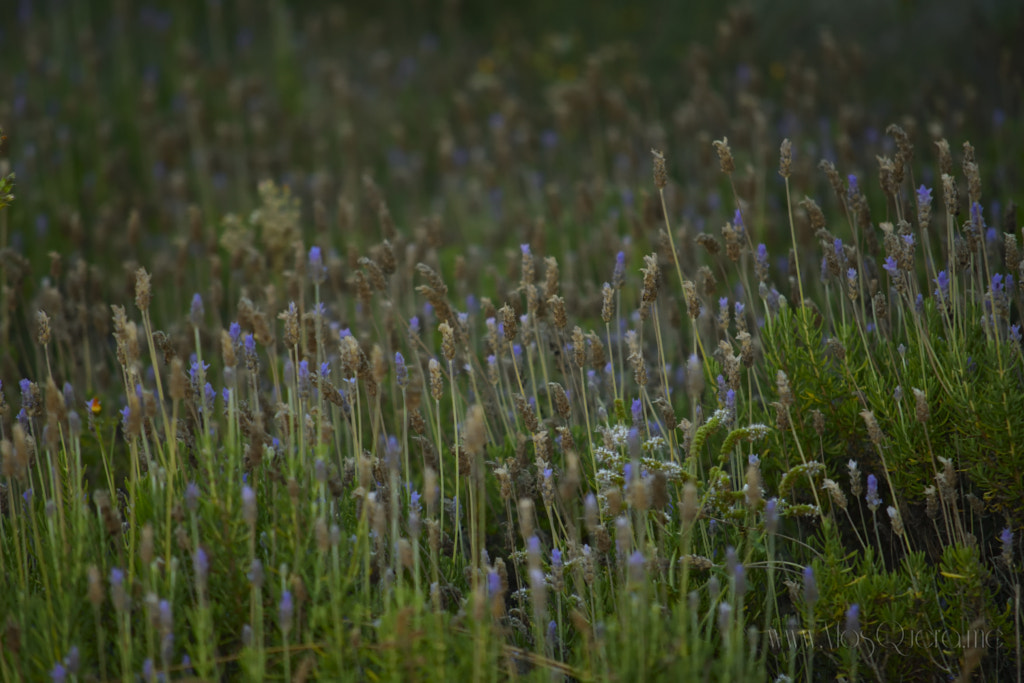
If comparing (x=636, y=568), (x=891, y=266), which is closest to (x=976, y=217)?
(x=891, y=266)

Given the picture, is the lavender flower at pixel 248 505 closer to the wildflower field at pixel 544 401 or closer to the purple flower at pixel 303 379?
the wildflower field at pixel 544 401

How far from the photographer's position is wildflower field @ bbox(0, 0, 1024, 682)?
1885mm

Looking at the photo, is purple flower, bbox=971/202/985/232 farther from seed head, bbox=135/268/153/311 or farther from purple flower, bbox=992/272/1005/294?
seed head, bbox=135/268/153/311

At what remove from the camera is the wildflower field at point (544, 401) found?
6.18ft

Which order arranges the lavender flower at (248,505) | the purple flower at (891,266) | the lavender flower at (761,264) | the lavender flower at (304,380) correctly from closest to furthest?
the lavender flower at (248,505) < the lavender flower at (304,380) < the purple flower at (891,266) < the lavender flower at (761,264)

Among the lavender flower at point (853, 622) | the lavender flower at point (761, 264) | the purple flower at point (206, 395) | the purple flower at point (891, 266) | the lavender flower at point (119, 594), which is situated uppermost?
the lavender flower at point (761, 264)

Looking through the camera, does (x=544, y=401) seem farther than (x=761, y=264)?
Yes

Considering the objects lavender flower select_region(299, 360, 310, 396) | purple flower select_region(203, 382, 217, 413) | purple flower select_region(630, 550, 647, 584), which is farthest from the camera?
lavender flower select_region(299, 360, 310, 396)

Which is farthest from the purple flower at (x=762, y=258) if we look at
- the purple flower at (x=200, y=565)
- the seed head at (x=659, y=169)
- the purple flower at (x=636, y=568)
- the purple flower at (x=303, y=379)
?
the purple flower at (x=200, y=565)

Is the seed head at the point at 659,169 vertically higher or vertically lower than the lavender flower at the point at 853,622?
higher

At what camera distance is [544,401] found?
303 cm

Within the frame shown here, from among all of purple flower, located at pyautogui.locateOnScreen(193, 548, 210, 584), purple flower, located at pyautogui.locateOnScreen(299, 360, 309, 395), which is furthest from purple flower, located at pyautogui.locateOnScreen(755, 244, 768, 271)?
purple flower, located at pyautogui.locateOnScreen(193, 548, 210, 584)

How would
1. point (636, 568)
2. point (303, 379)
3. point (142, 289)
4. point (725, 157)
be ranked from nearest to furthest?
point (636, 568), point (142, 289), point (303, 379), point (725, 157)

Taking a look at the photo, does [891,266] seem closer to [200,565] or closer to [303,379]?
[303,379]
